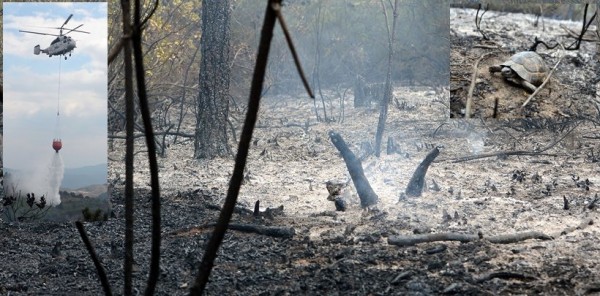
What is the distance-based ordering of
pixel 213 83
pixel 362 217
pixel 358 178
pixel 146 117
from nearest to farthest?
pixel 146 117 → pixel 362 217 → pixel 358 178 → pixel 213 83

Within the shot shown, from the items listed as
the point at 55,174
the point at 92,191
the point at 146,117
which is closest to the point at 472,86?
the point at 92,191

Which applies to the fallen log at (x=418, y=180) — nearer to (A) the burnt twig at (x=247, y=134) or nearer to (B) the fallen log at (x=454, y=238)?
(B) the fallen log at (x=454, y=238)

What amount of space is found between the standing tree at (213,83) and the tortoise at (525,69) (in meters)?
2.23

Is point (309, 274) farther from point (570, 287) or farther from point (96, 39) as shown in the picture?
point (96, 39)

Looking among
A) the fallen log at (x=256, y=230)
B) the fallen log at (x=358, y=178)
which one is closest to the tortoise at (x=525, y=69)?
the fallen log at (x=358, y=178)

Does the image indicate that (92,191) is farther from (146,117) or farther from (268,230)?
(146,117)

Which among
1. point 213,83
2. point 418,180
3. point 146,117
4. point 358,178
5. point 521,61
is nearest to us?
point 146,117

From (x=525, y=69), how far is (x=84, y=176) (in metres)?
3.63

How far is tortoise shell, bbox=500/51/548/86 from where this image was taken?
7.45m

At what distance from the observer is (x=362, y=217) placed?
5.89 metres

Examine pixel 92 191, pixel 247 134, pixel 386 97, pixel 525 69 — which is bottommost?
pixel 92 191

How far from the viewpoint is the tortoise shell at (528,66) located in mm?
7449

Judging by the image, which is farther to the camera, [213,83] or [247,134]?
[213,83]

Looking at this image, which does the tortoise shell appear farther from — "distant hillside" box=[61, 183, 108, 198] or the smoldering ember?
"distant hillside" box=[61, 183, 108, 198]
